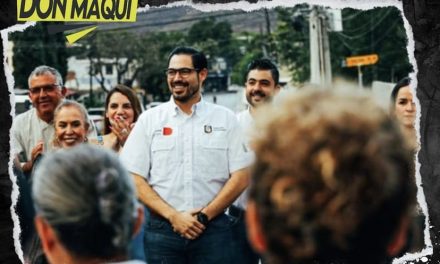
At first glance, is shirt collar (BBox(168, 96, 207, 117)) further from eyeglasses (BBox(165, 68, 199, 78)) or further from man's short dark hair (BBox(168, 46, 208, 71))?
man's short dark hair (BBox(168, 46, 208, 71))

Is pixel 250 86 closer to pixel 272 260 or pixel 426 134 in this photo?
pixel 426 134

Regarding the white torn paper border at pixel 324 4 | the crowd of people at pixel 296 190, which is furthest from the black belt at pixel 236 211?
the crowd of people at pixel 296 190

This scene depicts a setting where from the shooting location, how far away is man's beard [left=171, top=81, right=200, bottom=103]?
18.3 feet

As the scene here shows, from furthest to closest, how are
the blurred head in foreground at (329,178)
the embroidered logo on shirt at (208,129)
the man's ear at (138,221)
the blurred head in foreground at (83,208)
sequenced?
the embroidered logo on shirt at (208,129) → the man's ear at (138,221) → the blurred head in foreground at (83,208) → the blurred head in foreground at (329,178)

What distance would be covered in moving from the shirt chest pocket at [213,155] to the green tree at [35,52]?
4103cm

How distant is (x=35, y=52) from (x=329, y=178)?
158ft

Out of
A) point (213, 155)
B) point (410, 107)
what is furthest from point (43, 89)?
point (410, 107)

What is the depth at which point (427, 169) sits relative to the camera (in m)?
4.96

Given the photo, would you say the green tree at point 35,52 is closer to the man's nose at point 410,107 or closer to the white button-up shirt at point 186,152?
the white button-up shirt at point 186,152

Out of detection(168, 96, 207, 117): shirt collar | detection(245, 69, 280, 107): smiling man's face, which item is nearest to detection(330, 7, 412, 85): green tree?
detection(245, 69, 280, 107): smiling man's face

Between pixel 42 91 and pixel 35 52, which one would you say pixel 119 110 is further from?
pixel 35 52

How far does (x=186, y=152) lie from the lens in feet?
17.7

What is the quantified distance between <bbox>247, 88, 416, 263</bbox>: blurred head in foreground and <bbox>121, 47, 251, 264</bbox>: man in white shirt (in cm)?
340

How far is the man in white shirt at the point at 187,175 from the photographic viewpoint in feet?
17.5
